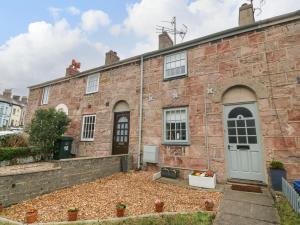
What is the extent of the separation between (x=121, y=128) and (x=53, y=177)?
4964mm

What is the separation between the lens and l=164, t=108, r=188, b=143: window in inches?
332

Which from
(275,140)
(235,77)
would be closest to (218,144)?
(275,140)

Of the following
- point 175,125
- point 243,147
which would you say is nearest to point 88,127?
point 175,125

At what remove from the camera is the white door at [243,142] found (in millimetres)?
6767

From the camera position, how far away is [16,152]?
955 centimetres

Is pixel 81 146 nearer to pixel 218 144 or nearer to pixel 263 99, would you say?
pixel 218 144

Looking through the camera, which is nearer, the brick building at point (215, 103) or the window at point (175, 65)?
the brick building at point (215, 103)

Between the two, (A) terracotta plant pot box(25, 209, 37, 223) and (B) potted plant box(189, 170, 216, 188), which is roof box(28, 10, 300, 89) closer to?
(B) potted plant box(189, 170, 216, 188)

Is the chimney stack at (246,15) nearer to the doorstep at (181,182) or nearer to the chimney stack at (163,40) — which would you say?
the chimney stack at (163,40)

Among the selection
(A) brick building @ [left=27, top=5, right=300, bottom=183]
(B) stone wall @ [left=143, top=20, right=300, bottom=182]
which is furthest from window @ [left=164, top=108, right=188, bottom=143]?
(B) stone wall @ [left=143, top=20, right=300, bottom=182]

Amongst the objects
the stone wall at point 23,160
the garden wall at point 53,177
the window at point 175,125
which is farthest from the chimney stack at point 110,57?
the stone wall at point 23,160

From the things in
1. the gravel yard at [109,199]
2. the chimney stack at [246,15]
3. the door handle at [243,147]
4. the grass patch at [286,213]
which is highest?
the chimney stack at [246,15]

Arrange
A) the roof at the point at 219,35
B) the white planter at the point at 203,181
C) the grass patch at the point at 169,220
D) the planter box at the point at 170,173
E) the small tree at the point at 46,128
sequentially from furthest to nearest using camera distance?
the small tree at the point at 46,128 → the planter box at the point at 170,173 → the roof at the point at 219,35 → the white planter at the point at 203,181 → the grass patch at the point at 169,220

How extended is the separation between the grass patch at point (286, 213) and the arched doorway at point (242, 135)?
189cm
